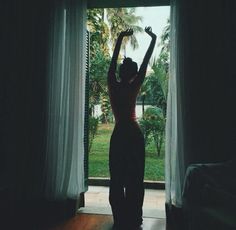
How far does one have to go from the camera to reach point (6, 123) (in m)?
3.11

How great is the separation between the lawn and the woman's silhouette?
2.67m

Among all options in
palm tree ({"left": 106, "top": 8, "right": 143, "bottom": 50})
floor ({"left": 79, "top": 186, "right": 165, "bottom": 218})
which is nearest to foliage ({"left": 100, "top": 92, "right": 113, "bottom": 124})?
Result: palm tree ({"left": 106, "top": 8, "right": 143, "bottom": 50})

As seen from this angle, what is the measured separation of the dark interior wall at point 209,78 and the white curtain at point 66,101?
1005 mm

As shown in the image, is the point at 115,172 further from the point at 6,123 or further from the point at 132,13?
the point at 132,13

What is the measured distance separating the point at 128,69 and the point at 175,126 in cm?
72

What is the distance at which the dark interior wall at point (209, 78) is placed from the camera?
270cm

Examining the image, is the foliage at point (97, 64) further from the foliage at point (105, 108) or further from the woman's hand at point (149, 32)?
the woman's hand at point (149, 32)

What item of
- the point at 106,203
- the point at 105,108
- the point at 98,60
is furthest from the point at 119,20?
the point at 106,203

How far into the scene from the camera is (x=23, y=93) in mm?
3051

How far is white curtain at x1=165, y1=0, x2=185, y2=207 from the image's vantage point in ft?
9.08

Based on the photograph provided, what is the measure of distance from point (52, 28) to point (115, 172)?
1.54 meters

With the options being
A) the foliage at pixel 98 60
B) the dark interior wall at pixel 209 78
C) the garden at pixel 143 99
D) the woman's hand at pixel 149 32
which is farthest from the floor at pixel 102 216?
the foliage at pixel 98 60

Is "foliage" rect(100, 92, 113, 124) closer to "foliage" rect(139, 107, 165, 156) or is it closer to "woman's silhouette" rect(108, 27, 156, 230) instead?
"foliage" rect(139, 107, 165, 156)

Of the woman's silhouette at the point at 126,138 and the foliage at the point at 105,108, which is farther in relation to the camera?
the foliage at the point at 105,108
